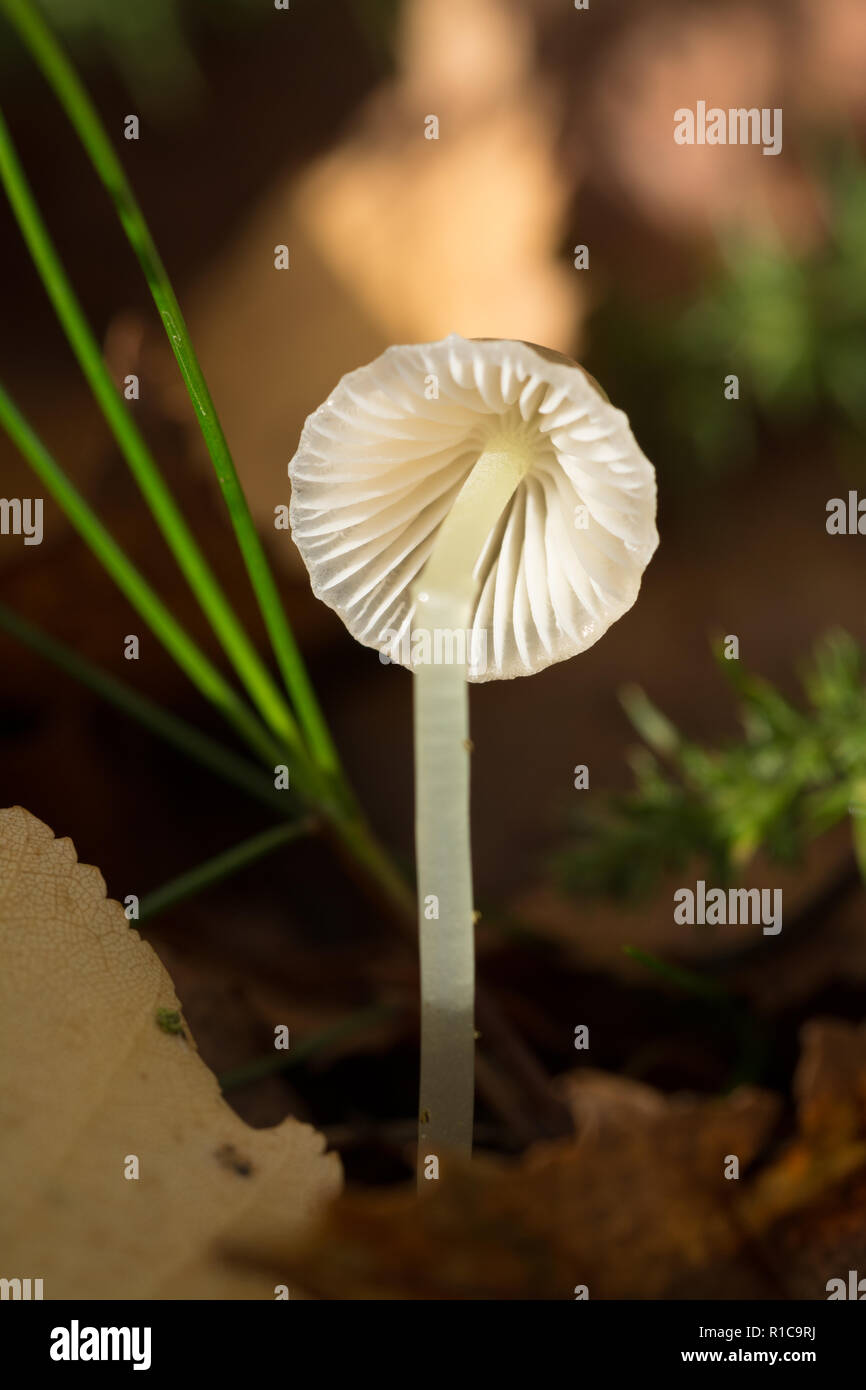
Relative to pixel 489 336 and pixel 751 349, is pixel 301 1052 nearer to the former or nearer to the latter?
pixel 489 336

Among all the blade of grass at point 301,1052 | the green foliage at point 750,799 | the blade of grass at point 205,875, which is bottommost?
the blade of grass at point 301,1052

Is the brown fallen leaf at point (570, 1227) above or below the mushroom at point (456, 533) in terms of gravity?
below

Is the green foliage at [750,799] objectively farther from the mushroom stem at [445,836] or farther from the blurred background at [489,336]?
the mushroom stem at [445,836]

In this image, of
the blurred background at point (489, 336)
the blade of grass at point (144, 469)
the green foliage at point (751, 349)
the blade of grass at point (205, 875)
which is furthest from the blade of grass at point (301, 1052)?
the green foliage at point (751, 349)

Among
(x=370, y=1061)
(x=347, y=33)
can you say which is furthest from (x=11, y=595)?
(x=347, y=33)

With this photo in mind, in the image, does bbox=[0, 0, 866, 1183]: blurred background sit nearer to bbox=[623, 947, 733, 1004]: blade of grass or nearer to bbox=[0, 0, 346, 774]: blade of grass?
bbox=[623, 947, 733, 1004]: blade of grass

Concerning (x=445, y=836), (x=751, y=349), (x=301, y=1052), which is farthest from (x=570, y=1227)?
(x=751, y=349)
